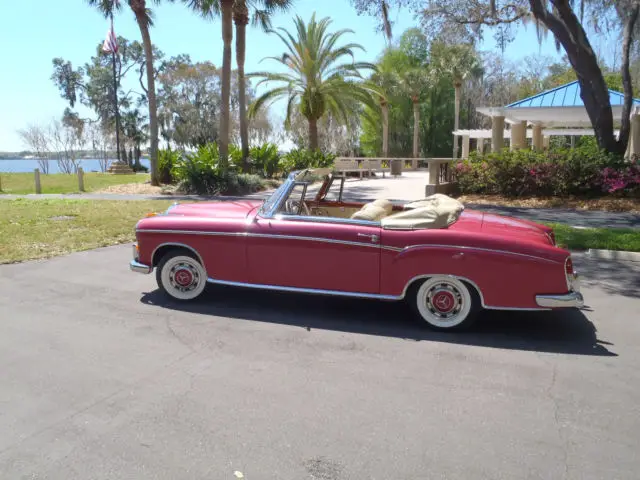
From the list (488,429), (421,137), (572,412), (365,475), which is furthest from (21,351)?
(421,137)

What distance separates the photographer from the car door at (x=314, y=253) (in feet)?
16.5

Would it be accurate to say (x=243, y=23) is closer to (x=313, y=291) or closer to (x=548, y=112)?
(x=548, y=112)

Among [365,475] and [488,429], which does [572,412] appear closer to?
[488,429]

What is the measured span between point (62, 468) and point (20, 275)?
4.79 meters

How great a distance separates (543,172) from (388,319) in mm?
Result: 11504

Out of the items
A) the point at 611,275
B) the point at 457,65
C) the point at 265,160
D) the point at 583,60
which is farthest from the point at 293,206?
the point at 457,65

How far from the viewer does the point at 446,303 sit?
493 cm

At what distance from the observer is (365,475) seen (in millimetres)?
2816

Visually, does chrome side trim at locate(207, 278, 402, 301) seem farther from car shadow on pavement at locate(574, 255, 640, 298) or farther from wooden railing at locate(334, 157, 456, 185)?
car shadow on pavement at locate(574, 255, 640, 298)

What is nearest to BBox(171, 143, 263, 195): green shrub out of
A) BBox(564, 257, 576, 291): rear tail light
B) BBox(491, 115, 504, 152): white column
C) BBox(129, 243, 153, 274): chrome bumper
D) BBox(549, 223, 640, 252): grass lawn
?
BBox(491, 115, 504, 152): white column

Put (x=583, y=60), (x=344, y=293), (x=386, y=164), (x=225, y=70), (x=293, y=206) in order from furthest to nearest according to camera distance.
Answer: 1. (x=386, y=164)
2. (x=225, y=70)
3. (x=583, y=60)
4. (x=293, y=206)
5. (x=344, y=293)

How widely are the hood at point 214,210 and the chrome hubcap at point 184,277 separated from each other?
0.54m

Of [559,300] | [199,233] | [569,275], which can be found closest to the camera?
[559,300]

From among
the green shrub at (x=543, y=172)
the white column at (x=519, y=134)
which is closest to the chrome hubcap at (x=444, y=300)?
the green shrub at (x=543, y=172)
